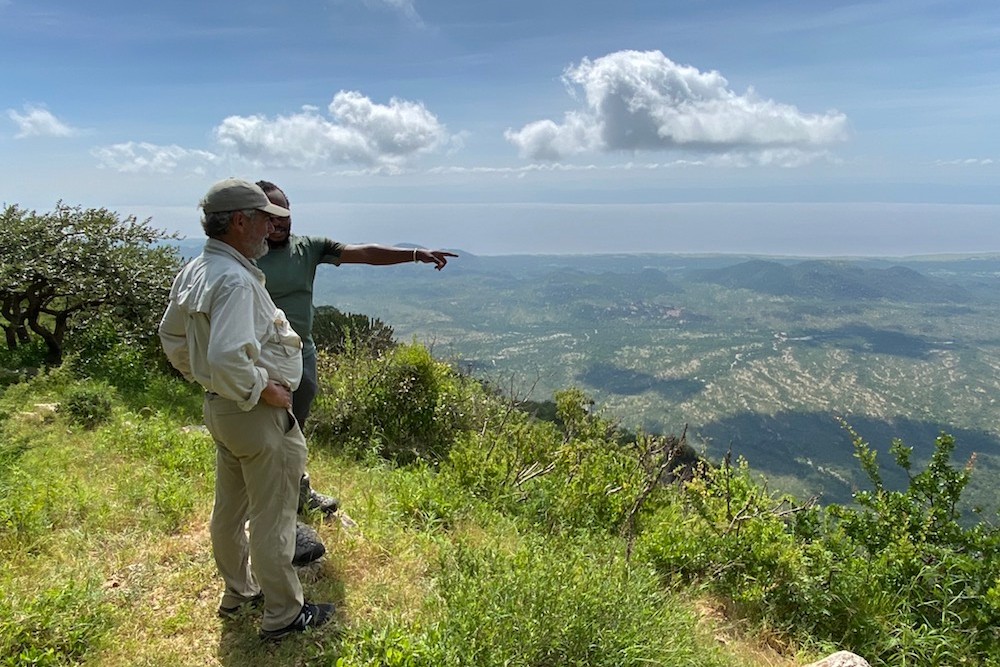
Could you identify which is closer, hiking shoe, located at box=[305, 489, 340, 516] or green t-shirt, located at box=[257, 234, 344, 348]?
green t-shirt, located at box=[257, 234, 344, 348]

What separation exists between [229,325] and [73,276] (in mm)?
8132

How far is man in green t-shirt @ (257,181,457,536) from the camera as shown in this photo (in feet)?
11.1

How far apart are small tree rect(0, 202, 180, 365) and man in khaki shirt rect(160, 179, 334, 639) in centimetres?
746

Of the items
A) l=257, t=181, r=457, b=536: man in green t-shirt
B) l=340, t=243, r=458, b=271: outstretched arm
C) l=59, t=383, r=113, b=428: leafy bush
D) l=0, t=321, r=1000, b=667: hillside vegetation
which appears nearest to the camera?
l=0, t=321, r=1000, b=667: hillside vegetation

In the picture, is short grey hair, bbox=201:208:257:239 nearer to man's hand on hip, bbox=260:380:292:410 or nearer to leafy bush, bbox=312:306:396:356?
man's hand on hip, bbox=260:380:292:410

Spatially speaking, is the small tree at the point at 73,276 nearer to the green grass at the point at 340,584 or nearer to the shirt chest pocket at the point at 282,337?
the green grass at the point at 340,584

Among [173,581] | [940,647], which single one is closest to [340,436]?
[173,581]

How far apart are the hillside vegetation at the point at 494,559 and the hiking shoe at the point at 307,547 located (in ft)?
0.35

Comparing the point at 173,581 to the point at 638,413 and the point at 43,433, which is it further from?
the point at 638,413


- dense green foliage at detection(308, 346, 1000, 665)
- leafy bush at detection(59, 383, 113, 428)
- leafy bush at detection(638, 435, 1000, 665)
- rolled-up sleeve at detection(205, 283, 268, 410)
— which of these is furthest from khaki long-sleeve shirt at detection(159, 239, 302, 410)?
leafy bush at detection(59, 383, 113, 428)

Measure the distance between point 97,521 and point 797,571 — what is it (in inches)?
191

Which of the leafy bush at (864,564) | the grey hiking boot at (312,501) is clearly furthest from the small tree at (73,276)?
the leafy bush at (864,564)

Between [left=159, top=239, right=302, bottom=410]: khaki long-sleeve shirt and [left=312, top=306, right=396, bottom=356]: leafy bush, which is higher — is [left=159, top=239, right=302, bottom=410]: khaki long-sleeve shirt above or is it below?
above

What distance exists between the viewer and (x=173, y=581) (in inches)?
130
